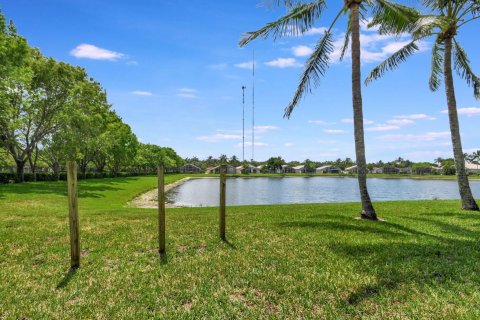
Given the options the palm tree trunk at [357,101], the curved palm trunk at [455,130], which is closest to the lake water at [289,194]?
the palm tree trunk at [357,101]

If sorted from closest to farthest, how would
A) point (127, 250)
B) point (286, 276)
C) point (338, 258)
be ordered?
point (286, 276), point (338, 258), point (127, 250)

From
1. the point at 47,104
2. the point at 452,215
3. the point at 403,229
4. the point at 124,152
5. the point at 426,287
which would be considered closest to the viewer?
the point at 426,287

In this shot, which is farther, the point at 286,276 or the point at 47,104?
the point at 47,104

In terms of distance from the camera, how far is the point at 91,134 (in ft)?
126

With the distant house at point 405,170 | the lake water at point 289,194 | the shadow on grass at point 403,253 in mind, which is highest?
the distant house at point 405,170

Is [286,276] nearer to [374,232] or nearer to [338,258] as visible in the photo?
[338,258]

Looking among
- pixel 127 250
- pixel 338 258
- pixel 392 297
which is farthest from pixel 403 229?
pixel 127 250

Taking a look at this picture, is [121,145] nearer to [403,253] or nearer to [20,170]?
[20,170]

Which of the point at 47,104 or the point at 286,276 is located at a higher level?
the point at 47,104

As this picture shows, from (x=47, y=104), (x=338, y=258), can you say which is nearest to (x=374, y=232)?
(x=338, y=258)

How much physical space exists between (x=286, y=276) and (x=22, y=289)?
14.8 ft

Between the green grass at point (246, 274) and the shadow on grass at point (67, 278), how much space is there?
0.02 m

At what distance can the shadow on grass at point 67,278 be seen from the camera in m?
5.55

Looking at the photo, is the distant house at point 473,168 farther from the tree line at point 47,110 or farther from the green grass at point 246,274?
the green grass at point 246,274
